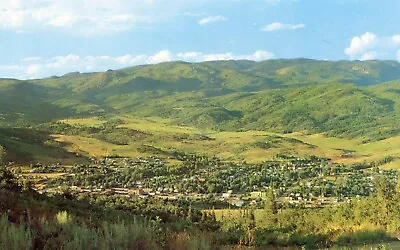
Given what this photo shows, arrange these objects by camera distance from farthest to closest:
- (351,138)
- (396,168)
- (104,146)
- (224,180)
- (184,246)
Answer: (351,138), (104,146), (396,168), (224,180), (184,246)

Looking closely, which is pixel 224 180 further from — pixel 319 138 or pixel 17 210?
pixel 319 138

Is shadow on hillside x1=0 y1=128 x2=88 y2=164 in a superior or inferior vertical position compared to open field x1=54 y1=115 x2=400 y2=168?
superior

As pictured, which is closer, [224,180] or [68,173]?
[68,173]

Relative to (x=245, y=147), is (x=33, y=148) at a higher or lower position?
higher

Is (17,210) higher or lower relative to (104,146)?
higher

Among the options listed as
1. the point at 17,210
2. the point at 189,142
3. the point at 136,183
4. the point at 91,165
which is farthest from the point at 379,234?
the point at 189,142

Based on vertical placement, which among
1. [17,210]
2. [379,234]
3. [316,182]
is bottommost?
[316,182]

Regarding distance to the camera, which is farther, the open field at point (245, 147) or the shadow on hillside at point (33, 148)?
the open field at point (245, 147)

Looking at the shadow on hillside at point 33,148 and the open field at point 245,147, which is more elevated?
the shadow on hillside at point 33,148

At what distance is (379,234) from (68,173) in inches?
3169

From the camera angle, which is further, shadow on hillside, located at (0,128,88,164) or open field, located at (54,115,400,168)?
open field, located at (54,115,400,168)

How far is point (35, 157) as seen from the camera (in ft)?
315

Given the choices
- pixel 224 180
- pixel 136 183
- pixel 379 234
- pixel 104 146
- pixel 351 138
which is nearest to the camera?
pixel 379 234

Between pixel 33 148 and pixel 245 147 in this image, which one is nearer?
pixel 33 148
